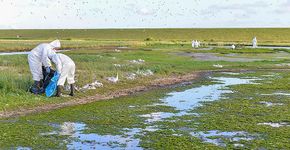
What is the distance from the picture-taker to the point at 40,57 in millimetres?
19375

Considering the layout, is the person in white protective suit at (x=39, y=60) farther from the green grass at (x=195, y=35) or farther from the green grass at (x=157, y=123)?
the green grass at (x=195, y=35)

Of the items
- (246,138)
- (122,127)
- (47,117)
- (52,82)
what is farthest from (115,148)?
(52,82)

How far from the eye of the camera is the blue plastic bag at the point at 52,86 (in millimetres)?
19266

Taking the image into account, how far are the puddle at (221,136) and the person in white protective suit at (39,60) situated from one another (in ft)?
27.0

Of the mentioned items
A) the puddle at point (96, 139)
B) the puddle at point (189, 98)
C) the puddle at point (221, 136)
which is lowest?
the puddle at point (189, 98)

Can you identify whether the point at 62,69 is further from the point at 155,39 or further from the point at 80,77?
the point at 155,39

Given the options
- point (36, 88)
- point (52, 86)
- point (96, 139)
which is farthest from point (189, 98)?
point (96, 139)

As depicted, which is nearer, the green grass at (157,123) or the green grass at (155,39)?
the green grass at (157,123)

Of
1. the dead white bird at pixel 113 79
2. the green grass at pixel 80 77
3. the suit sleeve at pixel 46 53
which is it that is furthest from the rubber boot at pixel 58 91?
the dead white bird at pixel 113 79

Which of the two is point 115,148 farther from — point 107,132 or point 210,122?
point 210,122

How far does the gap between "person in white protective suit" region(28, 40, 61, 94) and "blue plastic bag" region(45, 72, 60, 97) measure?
0.32 metres

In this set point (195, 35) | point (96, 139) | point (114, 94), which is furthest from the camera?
point (195, 35)

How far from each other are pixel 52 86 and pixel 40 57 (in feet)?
4.15

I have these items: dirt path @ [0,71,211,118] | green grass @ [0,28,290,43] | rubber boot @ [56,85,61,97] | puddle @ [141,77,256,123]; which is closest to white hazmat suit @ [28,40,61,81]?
rubber boot @ [56,85,61,97]
